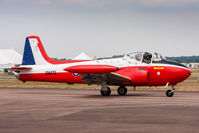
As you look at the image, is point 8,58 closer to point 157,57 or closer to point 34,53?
point 34,53

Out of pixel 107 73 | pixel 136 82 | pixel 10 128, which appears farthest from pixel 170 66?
pixel 10 128

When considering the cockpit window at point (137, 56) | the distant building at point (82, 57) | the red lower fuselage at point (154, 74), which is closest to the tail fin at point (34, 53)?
the red lower fuselage at point (154, 74)

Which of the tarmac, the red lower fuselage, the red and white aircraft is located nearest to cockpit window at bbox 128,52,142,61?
the red and white aircraft

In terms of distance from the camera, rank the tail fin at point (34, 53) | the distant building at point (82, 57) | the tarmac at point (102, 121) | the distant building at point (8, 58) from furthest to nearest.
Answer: the distant building at point (8, 58), the distant building at point (82, 57), the tail fin at point (34, 53), the tarmac at point (102, 121)

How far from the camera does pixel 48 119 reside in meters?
11.6

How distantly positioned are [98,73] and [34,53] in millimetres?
6444

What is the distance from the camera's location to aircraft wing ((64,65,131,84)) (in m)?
20.2

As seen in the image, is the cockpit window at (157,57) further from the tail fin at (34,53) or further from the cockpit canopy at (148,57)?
the tail fin at (34,53)

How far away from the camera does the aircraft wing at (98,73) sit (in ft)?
66.2

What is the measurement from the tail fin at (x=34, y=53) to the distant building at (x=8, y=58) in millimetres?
71750

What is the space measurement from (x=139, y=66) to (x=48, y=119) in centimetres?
1105

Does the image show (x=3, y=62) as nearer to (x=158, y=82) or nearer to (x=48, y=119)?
(x=158, y=82)

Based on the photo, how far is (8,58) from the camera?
4065 inches

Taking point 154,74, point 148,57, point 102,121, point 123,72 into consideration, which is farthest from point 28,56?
point 102,121
